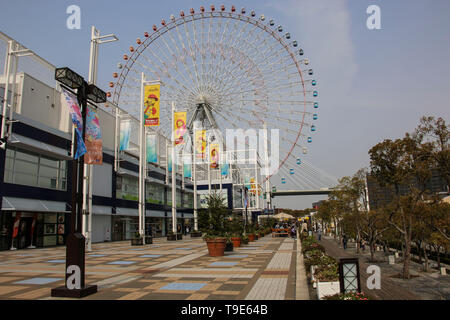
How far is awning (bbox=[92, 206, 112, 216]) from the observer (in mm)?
31766

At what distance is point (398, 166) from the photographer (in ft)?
52.4

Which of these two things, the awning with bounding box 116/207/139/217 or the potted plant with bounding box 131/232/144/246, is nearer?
the potted plant with bounding box 131/232/144/246

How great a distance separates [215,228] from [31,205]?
14.3 m

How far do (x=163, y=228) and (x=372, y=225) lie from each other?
99.4 ft

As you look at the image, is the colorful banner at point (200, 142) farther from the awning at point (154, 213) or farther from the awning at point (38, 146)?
the awning at point (38, 146)

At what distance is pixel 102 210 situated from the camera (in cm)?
3309

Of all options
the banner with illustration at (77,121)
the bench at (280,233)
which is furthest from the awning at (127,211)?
the banner with illustration at (77,121)

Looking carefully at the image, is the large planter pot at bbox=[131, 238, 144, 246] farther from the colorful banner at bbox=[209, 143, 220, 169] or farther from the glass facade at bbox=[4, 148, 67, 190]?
the colorful banner at bbox=[209, 143, 220, 169]

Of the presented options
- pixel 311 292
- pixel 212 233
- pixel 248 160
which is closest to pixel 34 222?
pixel 212 233

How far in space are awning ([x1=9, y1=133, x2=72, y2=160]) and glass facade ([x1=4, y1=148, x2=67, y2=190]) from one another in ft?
2.07

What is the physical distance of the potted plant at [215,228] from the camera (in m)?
17.4

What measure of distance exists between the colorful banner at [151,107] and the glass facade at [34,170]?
27.2 ft

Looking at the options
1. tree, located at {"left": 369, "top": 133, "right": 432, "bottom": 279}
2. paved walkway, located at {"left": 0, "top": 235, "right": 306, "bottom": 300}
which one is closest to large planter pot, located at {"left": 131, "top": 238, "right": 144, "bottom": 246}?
paved walkway, located at {"left": 0, "top": 235, "right": 306, "bottom": 300}

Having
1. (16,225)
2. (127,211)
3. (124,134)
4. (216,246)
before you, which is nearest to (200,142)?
(124,134)
